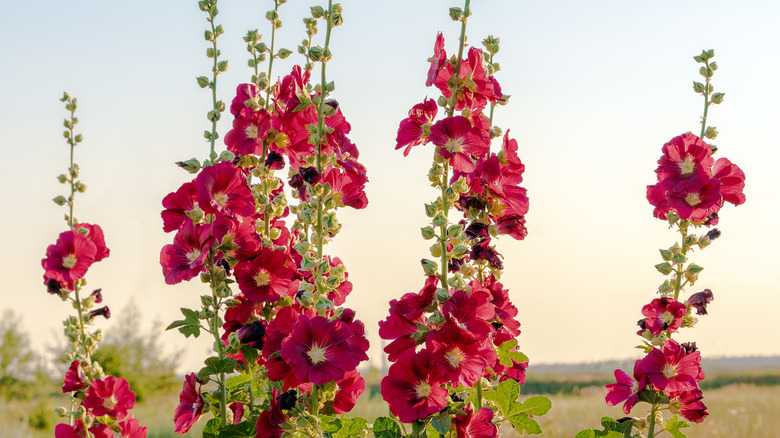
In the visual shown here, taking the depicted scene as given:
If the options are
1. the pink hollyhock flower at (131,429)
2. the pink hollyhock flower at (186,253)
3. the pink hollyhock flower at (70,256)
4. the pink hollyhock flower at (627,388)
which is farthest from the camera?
the pink hollyhock flower at (70,256)

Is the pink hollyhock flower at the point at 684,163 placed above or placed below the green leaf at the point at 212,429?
above

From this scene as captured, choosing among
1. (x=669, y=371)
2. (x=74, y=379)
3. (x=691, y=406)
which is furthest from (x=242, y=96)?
(x=691, y=406)

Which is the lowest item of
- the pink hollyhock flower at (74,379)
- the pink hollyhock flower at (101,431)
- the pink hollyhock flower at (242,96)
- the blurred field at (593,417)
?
the blurred field at (593,417)

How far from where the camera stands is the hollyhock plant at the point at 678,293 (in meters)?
2.33

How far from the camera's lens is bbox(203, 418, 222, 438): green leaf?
215 cm

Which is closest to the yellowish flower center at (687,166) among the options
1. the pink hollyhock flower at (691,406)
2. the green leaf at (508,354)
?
the pink hollyhock flower at (691,406)

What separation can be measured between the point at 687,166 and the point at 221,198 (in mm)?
1567

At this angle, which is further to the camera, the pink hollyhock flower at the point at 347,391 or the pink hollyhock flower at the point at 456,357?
the pink hollyhock flower at the point at 347,391

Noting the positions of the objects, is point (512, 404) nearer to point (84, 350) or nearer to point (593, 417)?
point (84, 350)

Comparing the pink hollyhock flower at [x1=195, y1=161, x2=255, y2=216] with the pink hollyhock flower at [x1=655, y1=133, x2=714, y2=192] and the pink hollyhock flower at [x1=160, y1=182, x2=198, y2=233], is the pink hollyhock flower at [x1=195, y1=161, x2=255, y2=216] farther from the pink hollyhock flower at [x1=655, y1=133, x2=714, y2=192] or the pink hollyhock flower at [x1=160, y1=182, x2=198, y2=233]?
the pink hollyhock flower at [x1=655, y1=133, x2=714, y2=192]

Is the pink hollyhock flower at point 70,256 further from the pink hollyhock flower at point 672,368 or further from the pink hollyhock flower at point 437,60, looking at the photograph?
the pink hollyhock flower at point 672,368

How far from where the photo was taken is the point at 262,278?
2.00 metres

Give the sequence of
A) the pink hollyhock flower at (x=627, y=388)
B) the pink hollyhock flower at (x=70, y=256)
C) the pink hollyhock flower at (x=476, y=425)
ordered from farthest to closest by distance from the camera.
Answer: the pink hollyhock flower at (x=70, y=256), the pink hollyhock flower at (x=627, y=388), the pink hollyhock flower at (x=476, y=425)

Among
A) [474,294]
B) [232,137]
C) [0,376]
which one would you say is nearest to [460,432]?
[474,294]
